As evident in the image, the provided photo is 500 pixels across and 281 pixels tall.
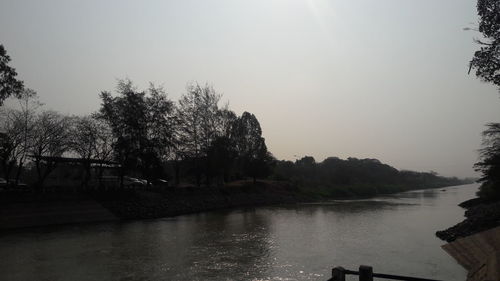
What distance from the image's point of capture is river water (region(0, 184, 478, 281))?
56.0 ft

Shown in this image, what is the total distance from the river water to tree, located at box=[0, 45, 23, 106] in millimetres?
11351

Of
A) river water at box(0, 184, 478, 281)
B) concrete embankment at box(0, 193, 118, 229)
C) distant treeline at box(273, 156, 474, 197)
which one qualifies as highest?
distant treeline at box(273, 156, 474, 197)

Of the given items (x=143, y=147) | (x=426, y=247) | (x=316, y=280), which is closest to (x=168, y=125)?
(x=143, y=147)

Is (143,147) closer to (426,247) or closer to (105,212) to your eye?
(105,212)

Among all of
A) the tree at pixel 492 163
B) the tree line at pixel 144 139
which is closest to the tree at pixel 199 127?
the tree line at pixel 144 139

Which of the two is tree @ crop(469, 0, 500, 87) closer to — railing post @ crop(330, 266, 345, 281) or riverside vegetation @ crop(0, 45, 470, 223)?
railing post @ crop(330, 266, 345, 281)

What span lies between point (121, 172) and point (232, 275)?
36.2 m

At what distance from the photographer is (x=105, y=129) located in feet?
163

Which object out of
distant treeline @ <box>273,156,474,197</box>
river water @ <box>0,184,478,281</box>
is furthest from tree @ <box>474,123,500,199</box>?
distant treeline @ <box>273,156,474,197</box>

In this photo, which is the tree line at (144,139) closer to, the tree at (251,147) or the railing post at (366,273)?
the tree at (251,147)

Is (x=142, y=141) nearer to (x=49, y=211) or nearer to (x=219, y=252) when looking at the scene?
(x=49, y=211)

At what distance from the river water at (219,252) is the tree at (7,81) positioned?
11.4 m

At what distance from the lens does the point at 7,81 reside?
110 ft

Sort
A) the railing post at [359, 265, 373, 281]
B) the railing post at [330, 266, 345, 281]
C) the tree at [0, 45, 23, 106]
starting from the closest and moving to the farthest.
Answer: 1. the railing post at [330, 266, 345, 281]
2. the railing post at [359, 265, 373, 281]
3. the tree at [0, 45, 23, 106]
